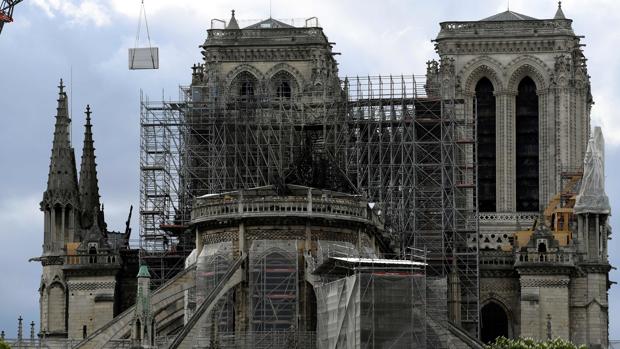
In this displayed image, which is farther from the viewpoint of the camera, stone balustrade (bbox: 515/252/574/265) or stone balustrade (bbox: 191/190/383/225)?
stone balustrade (bbox: 515/252/574/265)

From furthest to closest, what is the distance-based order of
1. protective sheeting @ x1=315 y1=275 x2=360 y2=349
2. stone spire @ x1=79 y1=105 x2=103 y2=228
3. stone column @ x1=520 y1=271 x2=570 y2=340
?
stone spire @ x1=79 y1=105 x2=103 y2=228 < stone column @ x1=520 y1=271 x2=570 y2=340 < protective sheeting @ x1=315 y1=275 x2=360 y2=349

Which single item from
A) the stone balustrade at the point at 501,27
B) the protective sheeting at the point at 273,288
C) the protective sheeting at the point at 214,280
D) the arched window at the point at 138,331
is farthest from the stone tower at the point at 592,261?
the arched window at the point at 138,331

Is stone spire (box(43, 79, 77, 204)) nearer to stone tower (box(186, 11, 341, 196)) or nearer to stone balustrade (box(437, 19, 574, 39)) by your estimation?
stone tower (box(186, 11, 341, 196))

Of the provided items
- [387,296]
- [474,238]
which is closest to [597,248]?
[474,238]

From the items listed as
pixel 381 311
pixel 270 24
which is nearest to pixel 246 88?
pixel 270 24

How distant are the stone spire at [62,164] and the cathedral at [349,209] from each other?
14 centimetres

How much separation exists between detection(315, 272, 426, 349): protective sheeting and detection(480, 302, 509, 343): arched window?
26.0m

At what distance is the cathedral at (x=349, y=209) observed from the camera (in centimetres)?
10894

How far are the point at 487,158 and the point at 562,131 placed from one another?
14.0 ft

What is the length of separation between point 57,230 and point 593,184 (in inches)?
1017

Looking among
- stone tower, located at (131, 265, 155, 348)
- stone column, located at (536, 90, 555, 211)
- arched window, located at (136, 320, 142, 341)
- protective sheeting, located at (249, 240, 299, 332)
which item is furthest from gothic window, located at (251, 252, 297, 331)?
stone column, located at (536, 90, 555, 211)

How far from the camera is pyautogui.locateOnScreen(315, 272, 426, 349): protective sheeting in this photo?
4077 inches

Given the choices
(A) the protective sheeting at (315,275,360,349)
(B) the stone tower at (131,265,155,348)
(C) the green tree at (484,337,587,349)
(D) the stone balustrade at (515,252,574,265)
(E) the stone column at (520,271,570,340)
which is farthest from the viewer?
(D) the stone balustrade at (515,252,574,265)

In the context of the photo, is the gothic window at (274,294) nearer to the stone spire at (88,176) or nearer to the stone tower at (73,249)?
the stone tower at (73,249)
